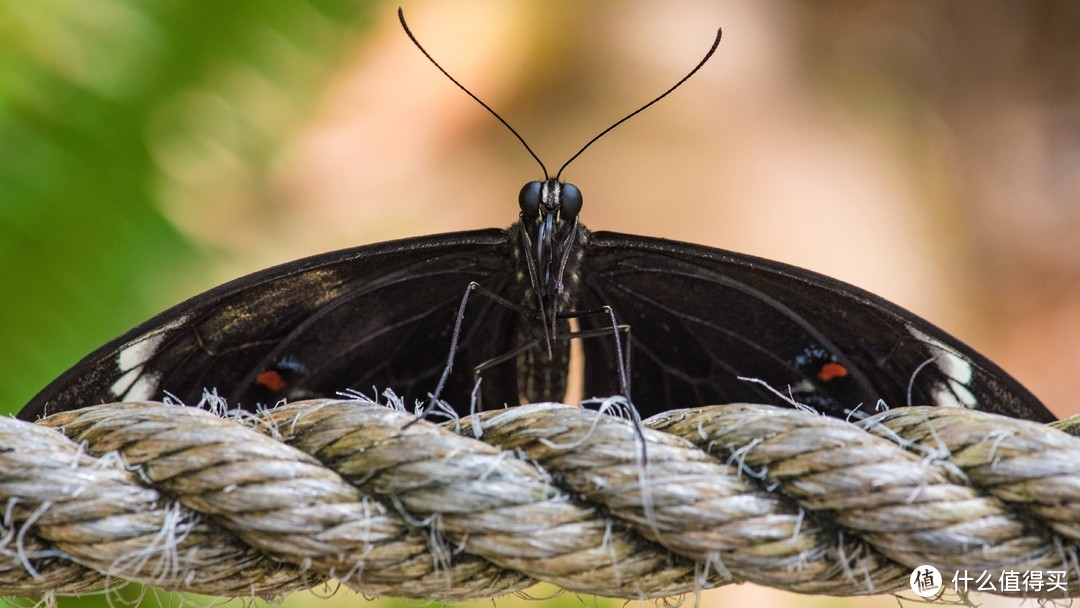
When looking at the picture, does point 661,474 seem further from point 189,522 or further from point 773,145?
point 773,145

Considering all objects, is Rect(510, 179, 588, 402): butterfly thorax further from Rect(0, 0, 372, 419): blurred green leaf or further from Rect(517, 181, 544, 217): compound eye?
Rect(0, 0, 372, 419): blurred green leaf

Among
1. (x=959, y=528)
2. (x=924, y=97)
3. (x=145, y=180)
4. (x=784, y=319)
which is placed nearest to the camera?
(x=959, y=528)

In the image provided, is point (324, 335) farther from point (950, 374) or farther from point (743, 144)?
point (743, 144)

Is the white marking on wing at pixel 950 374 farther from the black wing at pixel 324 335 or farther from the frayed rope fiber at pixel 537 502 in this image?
the black wing at pixel 324 335

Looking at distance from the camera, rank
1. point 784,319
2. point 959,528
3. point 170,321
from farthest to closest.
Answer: point 784,319 → point 170,321 → point 959,528

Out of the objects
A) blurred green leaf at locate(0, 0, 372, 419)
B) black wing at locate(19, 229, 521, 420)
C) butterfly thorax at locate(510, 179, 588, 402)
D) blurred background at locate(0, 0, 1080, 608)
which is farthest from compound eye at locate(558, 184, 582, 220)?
blurred background at locate(0, 0, 1080, 608)

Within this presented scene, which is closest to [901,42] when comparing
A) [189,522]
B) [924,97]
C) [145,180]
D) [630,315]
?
[924,97]

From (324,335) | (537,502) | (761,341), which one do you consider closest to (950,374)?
(761,341)
